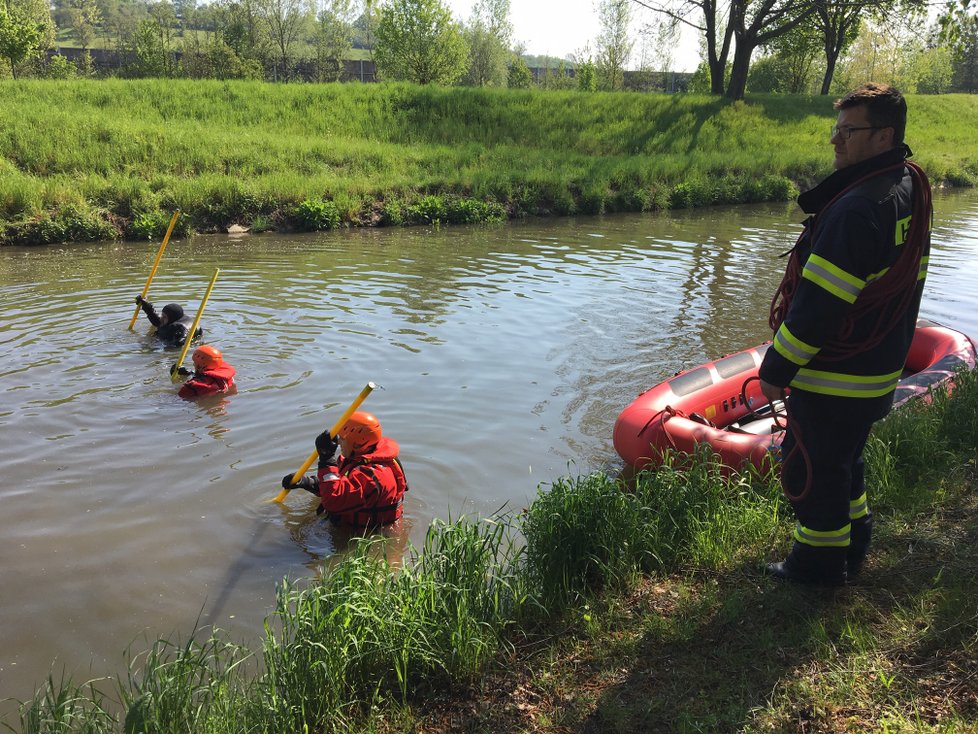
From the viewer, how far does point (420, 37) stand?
120 ft

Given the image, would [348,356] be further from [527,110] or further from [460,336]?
[527,110]

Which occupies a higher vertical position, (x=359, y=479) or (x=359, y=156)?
(x=359, y=156)

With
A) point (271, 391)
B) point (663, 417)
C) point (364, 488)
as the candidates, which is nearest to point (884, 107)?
point (663, 417)

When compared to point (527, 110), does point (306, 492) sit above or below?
below

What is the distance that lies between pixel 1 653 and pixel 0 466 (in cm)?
246

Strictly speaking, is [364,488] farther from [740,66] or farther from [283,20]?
[283,20]

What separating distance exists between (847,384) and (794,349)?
281 millimetres

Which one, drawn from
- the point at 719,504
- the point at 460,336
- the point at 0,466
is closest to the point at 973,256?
the point at 460,336

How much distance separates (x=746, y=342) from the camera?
360 inches

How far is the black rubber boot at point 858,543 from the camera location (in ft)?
11.3

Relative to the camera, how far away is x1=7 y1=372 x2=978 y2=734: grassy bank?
2.71 m

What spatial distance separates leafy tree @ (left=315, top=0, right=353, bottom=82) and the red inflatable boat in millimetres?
40534

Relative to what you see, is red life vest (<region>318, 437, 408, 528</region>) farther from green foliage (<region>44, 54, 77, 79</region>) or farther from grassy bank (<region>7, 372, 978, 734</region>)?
green foliage (<region>44, 54, 77, 79</region>)

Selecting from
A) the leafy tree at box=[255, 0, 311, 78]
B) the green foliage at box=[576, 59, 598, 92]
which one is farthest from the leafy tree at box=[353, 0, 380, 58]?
the green foliage at box=[576, 59, 598, 92]
